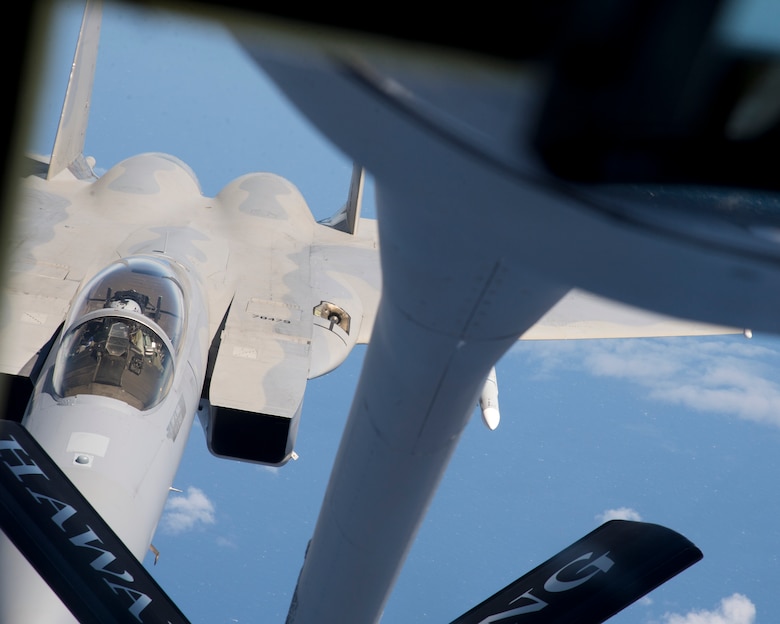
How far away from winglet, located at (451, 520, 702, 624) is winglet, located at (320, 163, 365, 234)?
8.99 m

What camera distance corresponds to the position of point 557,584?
12.2 feet

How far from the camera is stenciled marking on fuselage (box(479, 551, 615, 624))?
12.1ft

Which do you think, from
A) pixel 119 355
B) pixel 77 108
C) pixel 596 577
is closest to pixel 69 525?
pixel 596 577

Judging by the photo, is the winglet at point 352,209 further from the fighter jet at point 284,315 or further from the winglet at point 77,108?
the winglet at point 77,108

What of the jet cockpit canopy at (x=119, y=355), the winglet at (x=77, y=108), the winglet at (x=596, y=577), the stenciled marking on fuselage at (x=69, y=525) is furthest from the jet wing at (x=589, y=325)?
the winglet at (x=77, y=108)

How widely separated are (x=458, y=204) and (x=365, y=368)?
5.45 feet

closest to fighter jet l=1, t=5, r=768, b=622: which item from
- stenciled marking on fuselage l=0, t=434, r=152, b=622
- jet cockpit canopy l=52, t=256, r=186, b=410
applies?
jet cockpit canopy l=52, t=256, r=186, b=410

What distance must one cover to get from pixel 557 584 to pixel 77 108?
35.6 ft

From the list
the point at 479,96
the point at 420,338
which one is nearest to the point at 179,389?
the point at 420,338

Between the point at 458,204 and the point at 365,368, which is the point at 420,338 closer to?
the point at 365,368

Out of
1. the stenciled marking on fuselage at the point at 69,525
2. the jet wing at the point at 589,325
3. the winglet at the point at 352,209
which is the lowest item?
the winglet at the point at 352,209

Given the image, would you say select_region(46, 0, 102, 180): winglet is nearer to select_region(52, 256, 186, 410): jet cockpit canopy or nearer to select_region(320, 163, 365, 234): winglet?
select_region(320, 163, 365, 234): winglet

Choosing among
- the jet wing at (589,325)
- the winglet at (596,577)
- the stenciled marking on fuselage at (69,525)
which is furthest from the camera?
the jet wing at (589,325)

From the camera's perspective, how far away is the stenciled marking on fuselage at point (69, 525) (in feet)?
11.3
